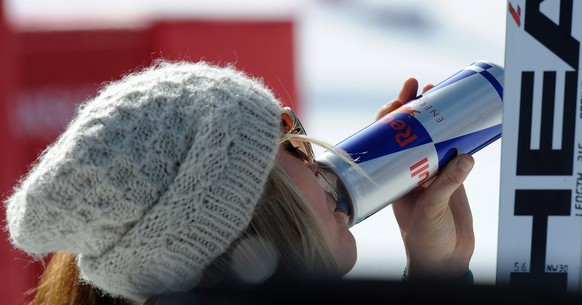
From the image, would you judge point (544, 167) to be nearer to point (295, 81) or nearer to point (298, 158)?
point (298, 158)

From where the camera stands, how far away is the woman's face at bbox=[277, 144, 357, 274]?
1132 mm

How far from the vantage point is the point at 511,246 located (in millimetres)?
1129

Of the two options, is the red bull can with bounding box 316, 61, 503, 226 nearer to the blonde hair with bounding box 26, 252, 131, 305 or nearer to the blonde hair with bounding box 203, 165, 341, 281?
the blonde hair with bounding box 203, 165, 341, 281

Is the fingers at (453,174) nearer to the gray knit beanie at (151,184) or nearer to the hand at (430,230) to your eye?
the hand at (430,230)

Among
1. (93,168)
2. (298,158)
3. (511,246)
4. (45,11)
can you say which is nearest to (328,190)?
(298,158)

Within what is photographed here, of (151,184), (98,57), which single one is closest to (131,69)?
(98,57)

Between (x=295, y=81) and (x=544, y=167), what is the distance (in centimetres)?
252

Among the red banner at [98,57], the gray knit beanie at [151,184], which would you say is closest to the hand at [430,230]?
the gray knit beanie at [151,184]

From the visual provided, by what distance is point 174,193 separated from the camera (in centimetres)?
98

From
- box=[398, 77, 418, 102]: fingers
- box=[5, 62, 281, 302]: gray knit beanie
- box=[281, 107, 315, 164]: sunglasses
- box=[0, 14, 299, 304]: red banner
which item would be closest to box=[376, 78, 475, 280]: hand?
box=[398, 77, 418, 102]: fingers

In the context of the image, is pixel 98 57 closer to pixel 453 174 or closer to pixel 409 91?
pixel 409 91

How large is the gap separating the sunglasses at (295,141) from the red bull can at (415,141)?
0.02 metres

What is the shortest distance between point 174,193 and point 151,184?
27 millimetres

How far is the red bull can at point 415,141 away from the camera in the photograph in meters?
1.20
